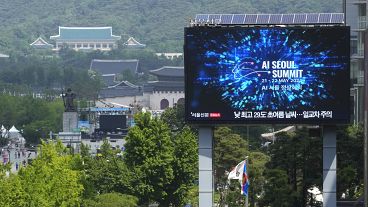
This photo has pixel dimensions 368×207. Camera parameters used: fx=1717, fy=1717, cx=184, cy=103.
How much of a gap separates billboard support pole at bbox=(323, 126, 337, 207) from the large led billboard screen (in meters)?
1.39

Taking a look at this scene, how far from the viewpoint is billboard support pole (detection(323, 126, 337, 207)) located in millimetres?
55750

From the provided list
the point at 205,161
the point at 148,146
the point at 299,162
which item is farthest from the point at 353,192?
the point at 148,146

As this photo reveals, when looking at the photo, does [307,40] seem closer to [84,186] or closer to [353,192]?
[353,192]

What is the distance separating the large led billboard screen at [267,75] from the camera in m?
54.5

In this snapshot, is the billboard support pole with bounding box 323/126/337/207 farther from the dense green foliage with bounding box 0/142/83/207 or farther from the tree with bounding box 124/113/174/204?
the tree with bounding box 124/113/174/204

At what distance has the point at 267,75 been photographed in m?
54.7

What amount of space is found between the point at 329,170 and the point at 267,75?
13.1 ft

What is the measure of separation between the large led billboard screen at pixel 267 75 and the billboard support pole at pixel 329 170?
1394mm

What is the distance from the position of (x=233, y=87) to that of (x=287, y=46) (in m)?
2.16

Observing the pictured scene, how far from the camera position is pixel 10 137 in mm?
152625

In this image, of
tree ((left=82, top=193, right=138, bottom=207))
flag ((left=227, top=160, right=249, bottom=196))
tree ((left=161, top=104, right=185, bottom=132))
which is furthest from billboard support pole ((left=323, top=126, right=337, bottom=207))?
tree ((left=161, top=104, right=185, bottom=132))

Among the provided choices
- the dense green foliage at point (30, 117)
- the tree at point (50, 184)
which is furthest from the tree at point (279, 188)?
the dense green foliage at point (30, 117)

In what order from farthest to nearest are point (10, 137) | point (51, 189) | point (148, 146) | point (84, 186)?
1. point (10, 137)
2. point (148, 146)
3. point (84, 186)
4. point (51, 189)

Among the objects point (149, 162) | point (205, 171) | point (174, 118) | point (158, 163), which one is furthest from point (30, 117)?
point (205, 171)
